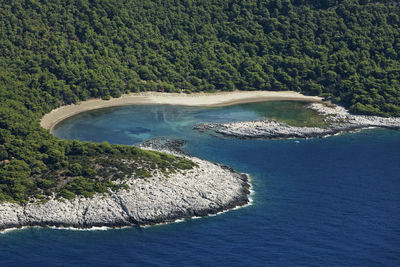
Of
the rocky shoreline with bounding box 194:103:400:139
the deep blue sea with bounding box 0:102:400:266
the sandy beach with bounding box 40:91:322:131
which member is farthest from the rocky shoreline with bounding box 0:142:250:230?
the sandy beach with bounding box 40:91:322:131

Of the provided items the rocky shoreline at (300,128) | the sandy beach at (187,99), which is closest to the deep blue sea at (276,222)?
the rocky shoreline at (300,128)

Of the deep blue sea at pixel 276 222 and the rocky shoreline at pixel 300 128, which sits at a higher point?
the rocky shoreline at pixel 300 128

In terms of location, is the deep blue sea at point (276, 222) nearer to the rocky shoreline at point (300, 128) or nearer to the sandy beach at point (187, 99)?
the rocky shoreline at point (300, 128)

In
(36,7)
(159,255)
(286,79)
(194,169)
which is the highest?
(36,7)

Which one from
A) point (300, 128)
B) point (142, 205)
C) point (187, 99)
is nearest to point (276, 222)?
point (142, 205)

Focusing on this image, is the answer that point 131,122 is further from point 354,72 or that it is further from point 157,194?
point 354,72

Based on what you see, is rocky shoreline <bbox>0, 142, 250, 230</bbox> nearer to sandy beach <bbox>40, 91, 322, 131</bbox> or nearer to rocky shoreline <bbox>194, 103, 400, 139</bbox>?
rocky shoreline <bbox>194, 103, 400, 139</bbox>

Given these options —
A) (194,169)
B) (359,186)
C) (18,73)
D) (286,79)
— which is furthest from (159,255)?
(286,79)
